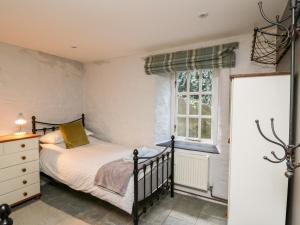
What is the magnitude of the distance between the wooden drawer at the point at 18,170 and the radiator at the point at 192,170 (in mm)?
2049

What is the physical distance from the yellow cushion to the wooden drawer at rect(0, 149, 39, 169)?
49 centimetres

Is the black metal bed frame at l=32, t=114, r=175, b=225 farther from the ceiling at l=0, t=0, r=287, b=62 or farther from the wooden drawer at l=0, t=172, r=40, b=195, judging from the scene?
the ceiling at l=0, t=0, r=287, b=62

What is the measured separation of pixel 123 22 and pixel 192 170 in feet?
6.98

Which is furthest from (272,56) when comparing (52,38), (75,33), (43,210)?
(43,210)

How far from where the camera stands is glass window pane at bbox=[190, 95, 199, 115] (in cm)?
308

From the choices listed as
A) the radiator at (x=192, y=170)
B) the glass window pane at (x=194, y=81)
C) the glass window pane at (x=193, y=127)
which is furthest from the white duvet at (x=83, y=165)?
the glass window pane at (x=194, y=81)

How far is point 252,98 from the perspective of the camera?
1.55 metres

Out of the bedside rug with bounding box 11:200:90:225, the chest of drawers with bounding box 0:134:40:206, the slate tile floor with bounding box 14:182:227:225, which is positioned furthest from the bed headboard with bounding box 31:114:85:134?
the bedside rug with bounding box 11:200:90:225

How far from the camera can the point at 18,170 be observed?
248 centimetres

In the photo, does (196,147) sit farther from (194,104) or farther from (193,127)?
(194,104)

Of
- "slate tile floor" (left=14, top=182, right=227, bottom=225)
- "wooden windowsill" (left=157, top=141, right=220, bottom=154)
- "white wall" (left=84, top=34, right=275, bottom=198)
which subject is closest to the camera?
"slate tile floor" (left=14, top=182, right=227, bottom=225)

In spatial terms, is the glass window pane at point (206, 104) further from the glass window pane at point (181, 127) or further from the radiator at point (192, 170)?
the radiator at point (192, 170)

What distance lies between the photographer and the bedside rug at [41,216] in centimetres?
217

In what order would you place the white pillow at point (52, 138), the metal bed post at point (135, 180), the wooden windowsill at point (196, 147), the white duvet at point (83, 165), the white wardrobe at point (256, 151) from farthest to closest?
1. the white pillow at point (52, 138)
2. the wooden windowsill at point (196, 147)
3. the white duvet at point (83, 165)
4. the metal bed post at point (135, 180)
5. the white wardrobe at point (256, 151)
